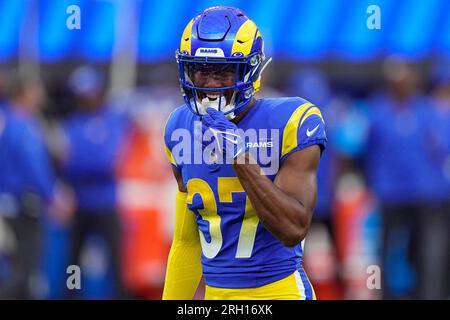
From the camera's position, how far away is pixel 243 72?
4691 mm

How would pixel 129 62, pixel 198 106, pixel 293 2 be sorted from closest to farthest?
pixel 198 106, pixel 129 62, pixel 293 2

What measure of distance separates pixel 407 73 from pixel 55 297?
3822mm

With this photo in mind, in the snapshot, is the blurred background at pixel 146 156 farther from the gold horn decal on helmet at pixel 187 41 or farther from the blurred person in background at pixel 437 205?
the gold horn decal on helmet at pixel 187 41

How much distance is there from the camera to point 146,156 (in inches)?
431

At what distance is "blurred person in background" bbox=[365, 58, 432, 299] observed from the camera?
10.1 meters

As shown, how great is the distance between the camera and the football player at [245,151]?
15.1ft

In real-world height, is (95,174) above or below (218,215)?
below

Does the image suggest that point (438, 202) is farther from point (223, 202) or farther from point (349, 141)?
point (223, 202)

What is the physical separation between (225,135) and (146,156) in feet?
21.4

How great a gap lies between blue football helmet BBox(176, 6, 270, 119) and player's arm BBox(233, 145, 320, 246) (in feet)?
1.01

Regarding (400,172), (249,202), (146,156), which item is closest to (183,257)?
(249,202)

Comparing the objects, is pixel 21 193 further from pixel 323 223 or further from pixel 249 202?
pixel 249 202

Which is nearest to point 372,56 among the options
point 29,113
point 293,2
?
point 293,2

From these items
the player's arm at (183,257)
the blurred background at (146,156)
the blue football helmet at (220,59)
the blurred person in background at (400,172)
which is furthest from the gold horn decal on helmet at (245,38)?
the blurred person in background at (400,172)
